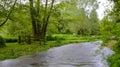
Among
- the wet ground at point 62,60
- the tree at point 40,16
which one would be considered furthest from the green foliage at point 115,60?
the tree at point 40,16

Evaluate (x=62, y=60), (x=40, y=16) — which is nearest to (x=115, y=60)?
(x=62, y=60)

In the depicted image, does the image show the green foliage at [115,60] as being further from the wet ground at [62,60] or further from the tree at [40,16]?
the tree at [40,16]

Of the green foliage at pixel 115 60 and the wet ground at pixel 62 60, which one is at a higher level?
the green foliage at pixel 115 60

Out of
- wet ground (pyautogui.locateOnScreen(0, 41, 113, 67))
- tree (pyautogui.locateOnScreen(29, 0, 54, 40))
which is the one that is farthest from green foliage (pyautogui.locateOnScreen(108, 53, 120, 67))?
tree (pyautogui.locateOnScreen(29, 0, 54, 40))

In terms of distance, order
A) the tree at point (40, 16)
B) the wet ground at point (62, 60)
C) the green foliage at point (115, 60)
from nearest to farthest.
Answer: the green foliage at point (115, 60) → the wet ground at point (62, 60) → the tree at point (40, 16)

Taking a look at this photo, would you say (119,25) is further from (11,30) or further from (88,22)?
(88,22)

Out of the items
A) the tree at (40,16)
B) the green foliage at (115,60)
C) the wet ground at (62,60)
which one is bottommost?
the wet ground at (62,60)

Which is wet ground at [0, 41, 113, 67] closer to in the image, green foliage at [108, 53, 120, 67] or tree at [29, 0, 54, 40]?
green foliage at [108, 53, 120, 67]

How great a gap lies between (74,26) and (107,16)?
242ft

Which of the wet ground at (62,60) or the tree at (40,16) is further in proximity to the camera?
the tree at (40,16)

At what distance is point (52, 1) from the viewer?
44625mm

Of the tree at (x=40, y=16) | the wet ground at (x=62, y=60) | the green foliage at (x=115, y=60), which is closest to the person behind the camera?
the green foliage at (x=115, y=60)

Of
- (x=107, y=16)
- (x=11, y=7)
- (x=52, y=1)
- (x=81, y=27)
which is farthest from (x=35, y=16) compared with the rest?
(x=81, y=27)

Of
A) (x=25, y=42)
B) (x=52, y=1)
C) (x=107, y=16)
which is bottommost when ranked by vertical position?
(x=25, y=42)
